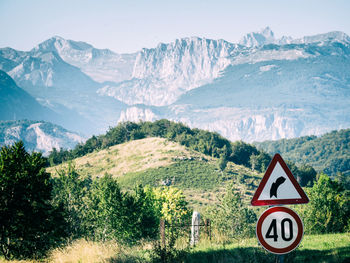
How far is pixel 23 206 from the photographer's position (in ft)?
45.6

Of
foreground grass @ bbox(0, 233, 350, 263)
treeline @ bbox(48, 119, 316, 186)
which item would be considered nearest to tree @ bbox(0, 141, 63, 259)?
foreground grass @ bbox(0, 233, 350, 263)

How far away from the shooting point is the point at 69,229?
25297 mm

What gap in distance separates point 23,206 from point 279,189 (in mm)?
9992

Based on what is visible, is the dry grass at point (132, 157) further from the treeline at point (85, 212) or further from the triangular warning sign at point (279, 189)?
the triangular warning sign at point (279, 189)

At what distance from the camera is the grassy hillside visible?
98688mm

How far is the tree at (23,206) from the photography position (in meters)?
13.1

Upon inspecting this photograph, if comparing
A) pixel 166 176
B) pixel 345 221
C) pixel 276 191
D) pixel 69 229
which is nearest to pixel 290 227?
pixel 276 191

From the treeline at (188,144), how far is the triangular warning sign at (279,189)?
125666 mm

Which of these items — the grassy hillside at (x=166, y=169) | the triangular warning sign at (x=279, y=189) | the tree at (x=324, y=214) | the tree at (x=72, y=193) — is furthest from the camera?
the grassy hillside at (x=166, y=169)

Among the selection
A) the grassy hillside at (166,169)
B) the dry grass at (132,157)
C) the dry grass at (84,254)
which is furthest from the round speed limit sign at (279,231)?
the dry grass at (132,157)

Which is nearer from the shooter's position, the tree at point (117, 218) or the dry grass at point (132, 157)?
the tree at point (117, 218)

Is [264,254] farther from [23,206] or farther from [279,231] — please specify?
[23,206]

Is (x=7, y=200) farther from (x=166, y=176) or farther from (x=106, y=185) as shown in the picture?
(x=166, y=176)

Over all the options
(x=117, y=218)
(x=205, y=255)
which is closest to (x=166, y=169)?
(x=117, y=218)
